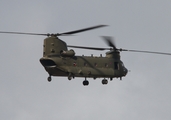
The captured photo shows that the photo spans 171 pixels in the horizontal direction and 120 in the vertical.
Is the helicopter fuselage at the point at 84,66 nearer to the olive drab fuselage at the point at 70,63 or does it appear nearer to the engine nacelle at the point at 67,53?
the olive drab fuselage at the point at 70,63

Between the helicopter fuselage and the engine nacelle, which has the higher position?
the engine nacelle

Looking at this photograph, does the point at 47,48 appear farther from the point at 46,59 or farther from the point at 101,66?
the point at 101,66

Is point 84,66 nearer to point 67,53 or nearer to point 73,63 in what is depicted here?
point 73,63

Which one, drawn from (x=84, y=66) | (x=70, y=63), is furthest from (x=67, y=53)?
(x=84, y=66)

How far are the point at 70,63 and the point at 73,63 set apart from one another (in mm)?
568

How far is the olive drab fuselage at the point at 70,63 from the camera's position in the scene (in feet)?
283

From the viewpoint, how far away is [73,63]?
8812 cm

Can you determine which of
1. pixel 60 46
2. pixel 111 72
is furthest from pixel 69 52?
pixel 111 72

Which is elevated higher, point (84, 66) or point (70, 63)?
point (70, 63)

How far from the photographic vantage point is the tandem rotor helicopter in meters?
86.3

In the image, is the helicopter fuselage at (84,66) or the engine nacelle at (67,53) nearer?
the helicopter fuselage at (84,66)

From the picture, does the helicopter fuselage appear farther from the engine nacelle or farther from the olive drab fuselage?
the engine nacelle

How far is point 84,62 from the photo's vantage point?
89.7 metres

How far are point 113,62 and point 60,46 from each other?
402 inches
